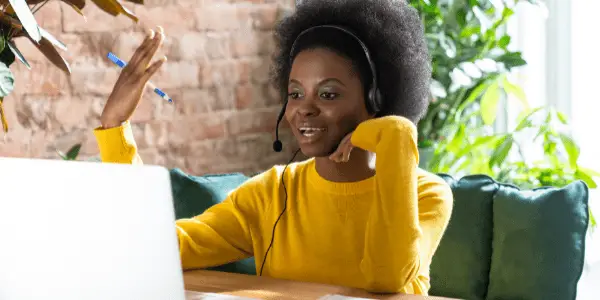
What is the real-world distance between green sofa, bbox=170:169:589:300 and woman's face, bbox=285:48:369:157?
0.44 metres

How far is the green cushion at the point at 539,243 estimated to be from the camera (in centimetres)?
160

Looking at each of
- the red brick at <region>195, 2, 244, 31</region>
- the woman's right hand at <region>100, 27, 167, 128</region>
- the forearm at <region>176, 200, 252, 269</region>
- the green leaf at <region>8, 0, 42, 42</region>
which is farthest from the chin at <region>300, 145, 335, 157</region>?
the red brick at <region>195, 2, 244, 31</region>

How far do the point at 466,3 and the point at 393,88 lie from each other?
4.36 feet

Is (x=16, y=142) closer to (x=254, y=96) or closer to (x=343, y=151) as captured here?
(x=254, y=96)

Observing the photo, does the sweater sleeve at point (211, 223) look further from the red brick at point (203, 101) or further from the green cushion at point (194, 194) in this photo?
the red brick at point (203, 101)

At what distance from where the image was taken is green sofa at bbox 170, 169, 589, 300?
161 cm

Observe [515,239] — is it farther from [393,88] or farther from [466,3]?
[466,3]

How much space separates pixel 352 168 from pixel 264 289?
14.5 inches

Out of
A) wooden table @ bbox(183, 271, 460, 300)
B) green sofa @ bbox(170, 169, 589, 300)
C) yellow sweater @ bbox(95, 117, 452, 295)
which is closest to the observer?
wooden table @ bbox(183, 271, 460, 300)

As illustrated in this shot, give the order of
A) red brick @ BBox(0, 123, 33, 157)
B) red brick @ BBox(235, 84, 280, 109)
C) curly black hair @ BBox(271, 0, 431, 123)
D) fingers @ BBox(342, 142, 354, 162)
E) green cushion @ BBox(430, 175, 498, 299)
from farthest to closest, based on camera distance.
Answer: red brick @ BBox(235, 84, 280, 109) → red brick @ BBox(0, 123, 33, 157) → green cushion @ BBox(430, 175, 498, 299) → curly black hair @ BBox(271, 0, 431, 123) → fingers @ BBox(342, 142, 354, 162)

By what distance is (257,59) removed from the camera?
282 cm

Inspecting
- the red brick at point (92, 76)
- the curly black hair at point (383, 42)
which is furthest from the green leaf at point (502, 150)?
the red brick at point (92, 76)

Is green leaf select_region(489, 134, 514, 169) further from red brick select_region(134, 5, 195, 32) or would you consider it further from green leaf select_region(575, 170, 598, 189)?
red brick select_region(134, 5, 195, 32)

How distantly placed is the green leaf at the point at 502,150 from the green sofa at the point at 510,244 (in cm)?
51
